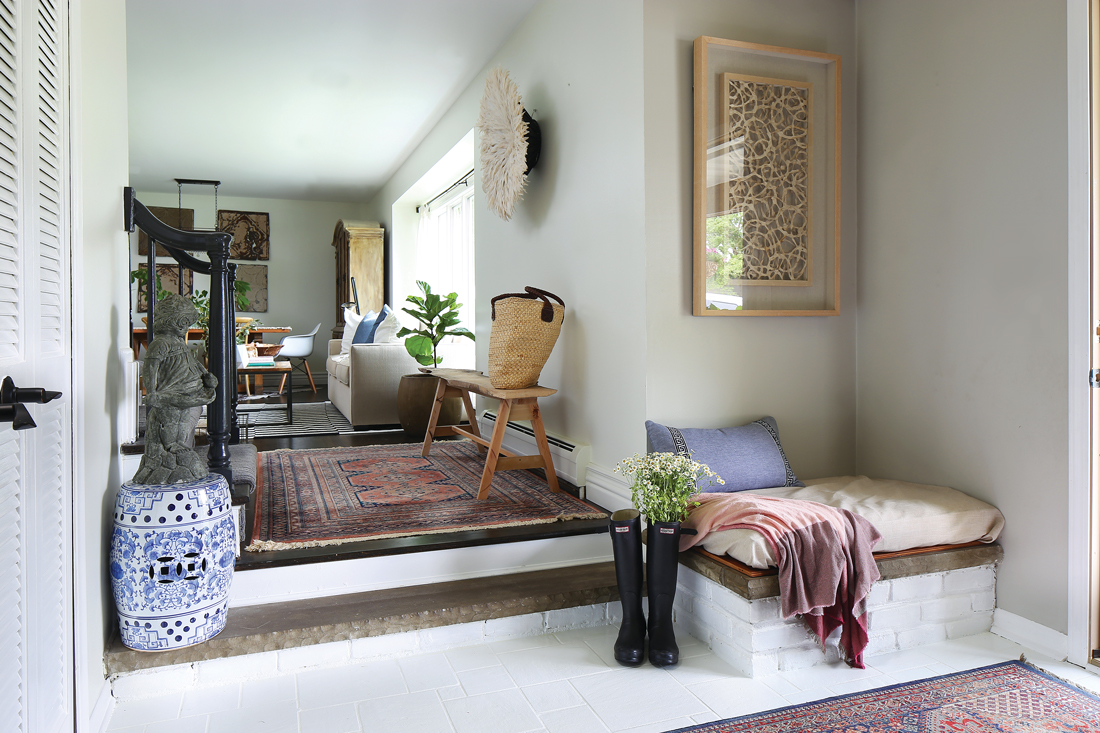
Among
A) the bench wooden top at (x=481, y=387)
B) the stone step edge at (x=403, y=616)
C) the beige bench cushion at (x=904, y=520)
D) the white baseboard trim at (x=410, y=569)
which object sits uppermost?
the bench wooden top at (x=481, y=387)

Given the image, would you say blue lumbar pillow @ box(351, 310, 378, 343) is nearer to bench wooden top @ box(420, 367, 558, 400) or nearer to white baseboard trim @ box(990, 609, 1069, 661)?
bench wooden top @ box(420, 367, 558, 400)

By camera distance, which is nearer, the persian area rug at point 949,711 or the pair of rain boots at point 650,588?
the persian area rug at point 949,711

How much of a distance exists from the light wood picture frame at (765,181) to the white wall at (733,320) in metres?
0.07

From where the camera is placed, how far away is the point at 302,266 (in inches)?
389

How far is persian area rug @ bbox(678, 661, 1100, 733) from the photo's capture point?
5.71 ft

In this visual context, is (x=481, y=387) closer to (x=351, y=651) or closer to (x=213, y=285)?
(x=213, y=285)

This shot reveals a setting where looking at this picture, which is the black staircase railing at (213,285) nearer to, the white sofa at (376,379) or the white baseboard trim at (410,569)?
the white baseboard trim at (410,569)

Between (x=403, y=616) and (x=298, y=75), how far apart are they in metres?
3.97

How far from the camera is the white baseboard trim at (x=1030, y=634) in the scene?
212 centimetres

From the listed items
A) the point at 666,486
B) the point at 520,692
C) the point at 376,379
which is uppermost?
the point at 376,379

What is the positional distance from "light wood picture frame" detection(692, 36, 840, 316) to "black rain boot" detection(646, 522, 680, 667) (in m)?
0.96

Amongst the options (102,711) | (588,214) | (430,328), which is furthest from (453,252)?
(102,711)

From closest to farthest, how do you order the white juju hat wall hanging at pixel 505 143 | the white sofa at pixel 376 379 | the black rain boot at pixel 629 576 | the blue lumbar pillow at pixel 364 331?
the black rain boot at pixel 629 576 < the white juju hat wall hanging at pixel 505 143 < the white sofa at pixel 376 379 < the blue lumbar pillow at pixel 364 331

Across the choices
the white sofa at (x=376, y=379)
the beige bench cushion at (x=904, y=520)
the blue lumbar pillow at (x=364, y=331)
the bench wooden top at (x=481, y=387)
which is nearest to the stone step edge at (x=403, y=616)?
the beige bench cushion at (x=904, y=520)
